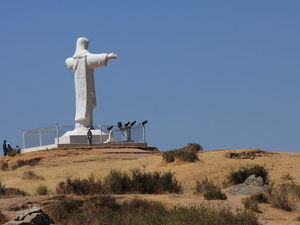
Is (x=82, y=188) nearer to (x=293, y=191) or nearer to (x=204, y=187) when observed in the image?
(x=204, y=187)

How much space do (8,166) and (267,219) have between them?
2547 cm

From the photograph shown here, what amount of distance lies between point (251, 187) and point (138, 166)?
11504 mm

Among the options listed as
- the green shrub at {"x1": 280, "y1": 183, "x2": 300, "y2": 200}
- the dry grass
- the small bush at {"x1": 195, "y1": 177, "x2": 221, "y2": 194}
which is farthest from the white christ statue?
the green shrub at {"x1": 280, "y1": 183, "x2": 300, "y2": 200}

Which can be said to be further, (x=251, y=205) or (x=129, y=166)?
(x=129, y=166)

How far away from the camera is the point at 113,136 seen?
50812 mm

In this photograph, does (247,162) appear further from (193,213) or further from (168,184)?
(193,213)

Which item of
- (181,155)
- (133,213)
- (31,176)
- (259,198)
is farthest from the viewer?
(181,155)

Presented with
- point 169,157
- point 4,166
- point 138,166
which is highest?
point 4,166

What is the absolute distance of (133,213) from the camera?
20406mm

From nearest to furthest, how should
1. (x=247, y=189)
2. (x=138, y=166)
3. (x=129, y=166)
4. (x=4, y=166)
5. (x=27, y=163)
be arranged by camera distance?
1. (x=247, y=189)
2. (x=138, y=166)
3. (x=129, y=166)
4. (x=27, y=163)
5. (x=4, y=166)

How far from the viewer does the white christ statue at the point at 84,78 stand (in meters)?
52.5

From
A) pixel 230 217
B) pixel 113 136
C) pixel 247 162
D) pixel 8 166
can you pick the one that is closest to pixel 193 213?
pixel 230 217

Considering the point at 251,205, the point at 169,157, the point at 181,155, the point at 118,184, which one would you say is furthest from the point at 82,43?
the point at 251,205

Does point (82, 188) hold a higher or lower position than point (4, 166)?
lower
